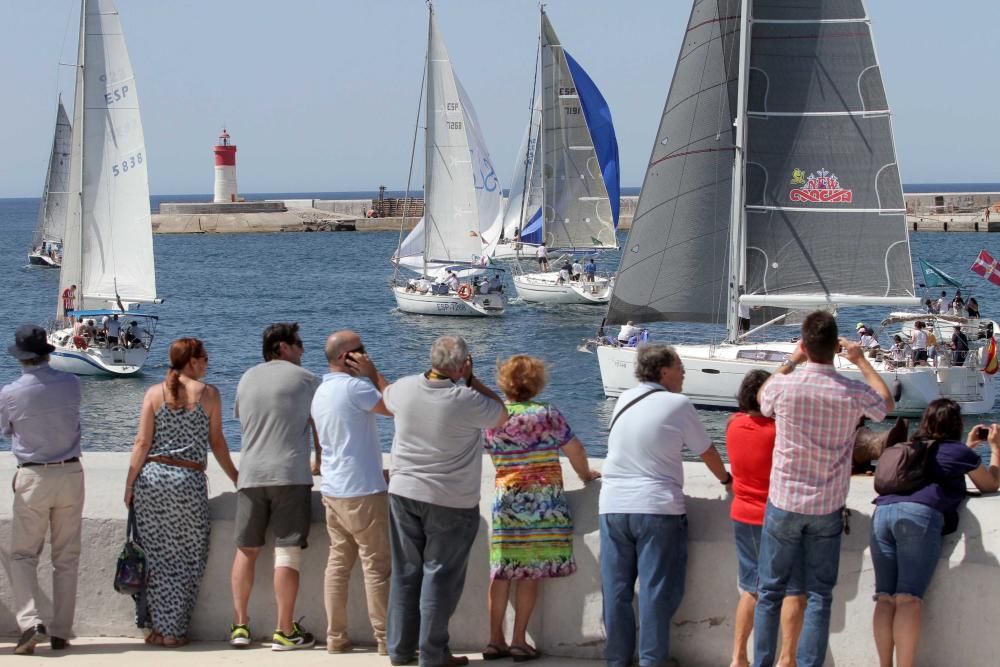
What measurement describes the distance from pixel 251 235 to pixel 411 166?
63.5 meters

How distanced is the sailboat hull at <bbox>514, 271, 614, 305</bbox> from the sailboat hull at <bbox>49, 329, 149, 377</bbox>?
74.3 feet

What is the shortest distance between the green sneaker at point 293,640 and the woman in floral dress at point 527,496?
831mm

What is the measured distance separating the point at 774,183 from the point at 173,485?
1900cm

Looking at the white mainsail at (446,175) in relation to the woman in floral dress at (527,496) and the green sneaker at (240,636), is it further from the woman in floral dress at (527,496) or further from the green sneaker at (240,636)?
the woman in floral dress at (527,496)

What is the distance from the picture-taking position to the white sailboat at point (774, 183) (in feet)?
75.1

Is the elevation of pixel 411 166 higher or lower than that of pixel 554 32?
lower

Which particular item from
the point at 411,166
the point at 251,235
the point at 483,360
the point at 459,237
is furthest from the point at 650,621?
the point at 251,235

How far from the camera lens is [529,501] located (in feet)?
17.8

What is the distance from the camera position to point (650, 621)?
17.2ft

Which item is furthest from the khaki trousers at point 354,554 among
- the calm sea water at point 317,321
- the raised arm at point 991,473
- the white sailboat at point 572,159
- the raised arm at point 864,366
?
the white sailboat at point 572,159

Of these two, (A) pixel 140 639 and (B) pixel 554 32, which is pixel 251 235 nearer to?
(B) pixel 554 32

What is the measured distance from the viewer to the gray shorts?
562 cm

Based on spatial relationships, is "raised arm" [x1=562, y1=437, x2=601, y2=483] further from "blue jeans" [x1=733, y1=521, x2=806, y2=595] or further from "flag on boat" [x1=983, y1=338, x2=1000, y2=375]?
"flag on boat" [x1=983, y1=338, x2=1000, y2=375]

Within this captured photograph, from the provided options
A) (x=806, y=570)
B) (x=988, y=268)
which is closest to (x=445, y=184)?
(x=988, y=268)
